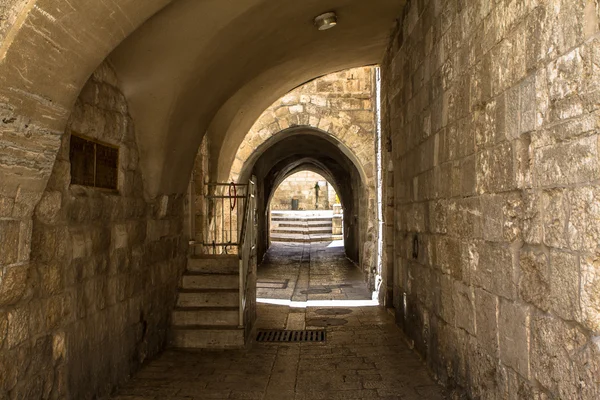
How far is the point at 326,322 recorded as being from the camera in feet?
20.2

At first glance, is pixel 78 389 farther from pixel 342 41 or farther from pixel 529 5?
pixel 342 41

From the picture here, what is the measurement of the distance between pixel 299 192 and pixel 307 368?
30258 mm

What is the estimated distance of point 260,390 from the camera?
3.80 meters

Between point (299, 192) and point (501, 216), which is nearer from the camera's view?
point (501, 216)

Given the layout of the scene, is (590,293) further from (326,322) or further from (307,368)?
(326,322)

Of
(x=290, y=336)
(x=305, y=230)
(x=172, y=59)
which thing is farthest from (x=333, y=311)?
(x=305, y=230)

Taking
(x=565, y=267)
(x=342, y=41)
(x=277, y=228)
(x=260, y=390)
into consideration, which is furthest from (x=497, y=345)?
(x=277, y=228)

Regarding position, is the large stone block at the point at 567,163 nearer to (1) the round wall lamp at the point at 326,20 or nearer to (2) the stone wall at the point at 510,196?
(2) the stone wall at the point at 510,196

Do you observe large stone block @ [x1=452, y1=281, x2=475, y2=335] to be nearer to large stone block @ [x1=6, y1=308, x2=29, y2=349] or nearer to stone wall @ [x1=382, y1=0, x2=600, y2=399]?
stone wall @ [x1=382, y1=0, x2=600, y2=399]

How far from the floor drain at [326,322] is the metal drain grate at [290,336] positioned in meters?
0.32

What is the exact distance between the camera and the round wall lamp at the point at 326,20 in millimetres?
4891

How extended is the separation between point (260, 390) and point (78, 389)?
1.33m

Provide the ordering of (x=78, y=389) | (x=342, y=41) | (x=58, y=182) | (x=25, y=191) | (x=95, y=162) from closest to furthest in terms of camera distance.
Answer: (x=25, y=191)
(x=58, y=182)
(x=78, y=389)
(x=95, y=162)
(x=342, y=41)

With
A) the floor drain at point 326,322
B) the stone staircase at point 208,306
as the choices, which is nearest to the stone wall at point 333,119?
the floor drain at point 326,322
